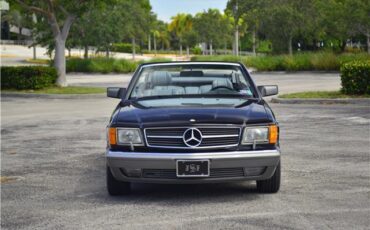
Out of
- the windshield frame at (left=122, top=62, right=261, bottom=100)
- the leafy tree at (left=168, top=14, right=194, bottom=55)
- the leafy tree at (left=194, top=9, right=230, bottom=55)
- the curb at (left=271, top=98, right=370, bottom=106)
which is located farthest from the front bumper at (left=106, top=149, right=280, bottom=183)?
the leafy tree at (left=168, top=14, right=194, bottom=55)

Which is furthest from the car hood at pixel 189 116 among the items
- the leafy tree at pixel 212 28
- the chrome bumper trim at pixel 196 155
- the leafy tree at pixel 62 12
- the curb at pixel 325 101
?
the leafy tree at pixel 212 28

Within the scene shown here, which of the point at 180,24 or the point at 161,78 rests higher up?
the point at 180,24

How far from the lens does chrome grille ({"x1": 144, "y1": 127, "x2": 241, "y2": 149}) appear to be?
6117mm

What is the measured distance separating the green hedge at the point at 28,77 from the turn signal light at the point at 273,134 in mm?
19329

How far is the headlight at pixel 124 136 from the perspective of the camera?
6.21 metres

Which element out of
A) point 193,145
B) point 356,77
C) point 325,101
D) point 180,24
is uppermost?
point 180,24

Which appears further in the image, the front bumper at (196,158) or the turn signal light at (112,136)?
the turn signal light at (112,136)

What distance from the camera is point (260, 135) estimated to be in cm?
622

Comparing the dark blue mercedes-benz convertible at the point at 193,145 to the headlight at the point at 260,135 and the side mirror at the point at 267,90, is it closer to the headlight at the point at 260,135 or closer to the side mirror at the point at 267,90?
the headlight at the point at 260,135

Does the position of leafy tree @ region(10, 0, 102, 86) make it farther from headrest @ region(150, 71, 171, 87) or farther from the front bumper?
the front bumper

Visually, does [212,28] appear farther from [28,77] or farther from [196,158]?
[196,158]

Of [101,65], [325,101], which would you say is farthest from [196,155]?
[101,65]

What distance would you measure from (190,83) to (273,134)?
5.25 ft

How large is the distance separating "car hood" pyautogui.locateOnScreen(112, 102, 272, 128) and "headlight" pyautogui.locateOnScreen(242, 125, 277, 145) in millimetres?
85
